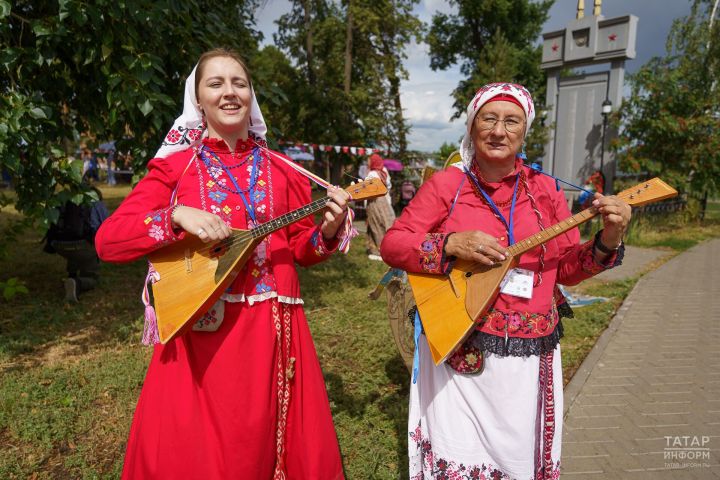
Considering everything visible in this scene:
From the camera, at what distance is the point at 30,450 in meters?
3.02

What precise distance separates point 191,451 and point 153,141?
3.48 m

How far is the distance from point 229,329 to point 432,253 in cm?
85

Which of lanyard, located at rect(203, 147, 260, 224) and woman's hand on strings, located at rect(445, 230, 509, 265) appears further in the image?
lanyard, located at rect(203, 147, 260, 224)

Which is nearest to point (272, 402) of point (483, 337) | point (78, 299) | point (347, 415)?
point (483, 337)

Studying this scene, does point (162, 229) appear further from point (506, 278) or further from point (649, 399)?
point (649, 399)

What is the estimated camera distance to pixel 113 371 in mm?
4066

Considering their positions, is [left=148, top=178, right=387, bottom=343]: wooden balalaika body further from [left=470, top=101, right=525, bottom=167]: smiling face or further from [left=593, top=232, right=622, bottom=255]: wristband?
[left=593, top=232, right=622, bottom=255]: wristband

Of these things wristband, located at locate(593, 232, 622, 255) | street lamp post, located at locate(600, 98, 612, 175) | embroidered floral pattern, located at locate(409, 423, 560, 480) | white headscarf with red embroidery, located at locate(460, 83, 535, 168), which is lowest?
embroidered floral pattern, located at locate(409, 423, 560, 480)

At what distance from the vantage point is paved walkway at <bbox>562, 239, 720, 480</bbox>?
3.00 metres

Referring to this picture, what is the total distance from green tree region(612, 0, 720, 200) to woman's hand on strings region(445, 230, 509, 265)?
451 inches

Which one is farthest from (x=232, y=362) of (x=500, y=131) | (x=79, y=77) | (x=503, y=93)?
(x=79, y=77)

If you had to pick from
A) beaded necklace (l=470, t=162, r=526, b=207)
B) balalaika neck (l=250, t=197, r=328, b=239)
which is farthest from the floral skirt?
balalaika neck (l=250, t=197, r=328, b=239)

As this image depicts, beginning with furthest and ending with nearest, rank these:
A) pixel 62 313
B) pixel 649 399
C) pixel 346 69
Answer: pixel 346 69
pixel 62 313
pixel 649 399

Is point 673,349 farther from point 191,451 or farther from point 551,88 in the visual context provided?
point 551,88
